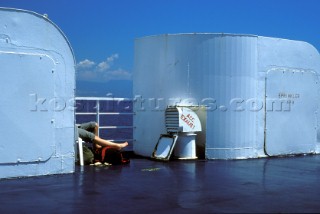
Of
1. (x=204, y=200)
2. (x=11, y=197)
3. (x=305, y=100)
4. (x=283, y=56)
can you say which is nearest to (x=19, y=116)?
(x=11, y=197)

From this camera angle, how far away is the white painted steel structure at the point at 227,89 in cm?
988

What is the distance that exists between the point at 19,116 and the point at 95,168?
6.36 ft

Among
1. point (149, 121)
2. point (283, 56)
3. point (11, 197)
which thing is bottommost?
point (11, 197)

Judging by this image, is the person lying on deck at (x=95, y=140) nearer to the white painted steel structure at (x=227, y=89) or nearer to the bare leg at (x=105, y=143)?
the bare leg at (x=105, y=143)

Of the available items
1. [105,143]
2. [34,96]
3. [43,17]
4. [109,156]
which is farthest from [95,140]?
[43,17]

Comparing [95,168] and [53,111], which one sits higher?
[53,111]

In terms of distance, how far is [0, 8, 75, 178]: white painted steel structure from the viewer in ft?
22.8

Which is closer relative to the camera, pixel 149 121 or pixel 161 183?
pixel 161 183

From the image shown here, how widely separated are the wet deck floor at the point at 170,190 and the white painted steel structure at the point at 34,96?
13.9 inches

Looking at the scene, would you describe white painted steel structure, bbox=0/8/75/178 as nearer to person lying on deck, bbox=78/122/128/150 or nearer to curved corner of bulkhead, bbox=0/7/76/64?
curved corner of bulkhead, bbox=0/7/76/64

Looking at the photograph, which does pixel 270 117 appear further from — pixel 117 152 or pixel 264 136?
pixel 117 152

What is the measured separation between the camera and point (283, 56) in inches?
420

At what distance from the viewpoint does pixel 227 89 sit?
9.93 meters

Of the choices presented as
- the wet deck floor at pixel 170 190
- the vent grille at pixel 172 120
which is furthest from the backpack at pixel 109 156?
the vent grille at pixel 172 120
